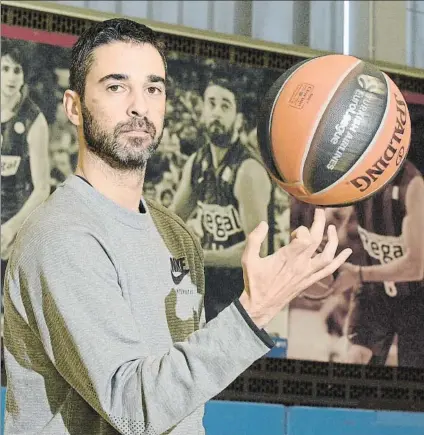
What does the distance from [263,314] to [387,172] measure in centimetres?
71

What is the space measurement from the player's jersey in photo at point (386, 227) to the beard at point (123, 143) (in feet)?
10.1

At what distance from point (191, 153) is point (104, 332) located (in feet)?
9.77

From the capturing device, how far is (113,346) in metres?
1.46

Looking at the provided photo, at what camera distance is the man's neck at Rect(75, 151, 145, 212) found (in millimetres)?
1711

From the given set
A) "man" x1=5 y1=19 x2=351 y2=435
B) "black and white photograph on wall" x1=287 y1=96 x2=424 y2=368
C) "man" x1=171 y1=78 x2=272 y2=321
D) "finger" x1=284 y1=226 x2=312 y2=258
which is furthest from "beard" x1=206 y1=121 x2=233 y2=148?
"finger" x1=284 y1=226 x2=312 y2=258

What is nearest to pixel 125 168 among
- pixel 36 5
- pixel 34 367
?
pixel 34 367

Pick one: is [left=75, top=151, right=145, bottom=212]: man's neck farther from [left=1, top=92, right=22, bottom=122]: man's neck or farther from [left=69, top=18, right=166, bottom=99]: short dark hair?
[left=1, top=92, right=22, bottom=122]: man's neck

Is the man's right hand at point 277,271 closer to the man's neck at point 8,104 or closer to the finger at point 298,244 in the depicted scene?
the finger at point 298,244

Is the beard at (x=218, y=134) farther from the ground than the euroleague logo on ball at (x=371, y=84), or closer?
closer

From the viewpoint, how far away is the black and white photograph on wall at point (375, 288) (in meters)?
4.52

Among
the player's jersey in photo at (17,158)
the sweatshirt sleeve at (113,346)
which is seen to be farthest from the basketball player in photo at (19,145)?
the sweatshirt sleeve at (113,346)

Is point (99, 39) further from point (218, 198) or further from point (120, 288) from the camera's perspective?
point (218, 198)

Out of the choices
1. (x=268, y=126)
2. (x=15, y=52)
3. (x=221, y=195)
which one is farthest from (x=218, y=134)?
(x=268, y=126)

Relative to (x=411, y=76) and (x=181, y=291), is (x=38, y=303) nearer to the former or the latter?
(x=181, y=291)
